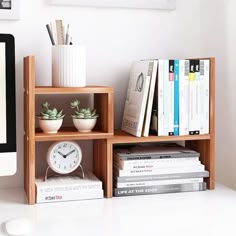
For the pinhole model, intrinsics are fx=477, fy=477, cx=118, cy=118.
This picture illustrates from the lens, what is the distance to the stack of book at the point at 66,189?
1.42 m

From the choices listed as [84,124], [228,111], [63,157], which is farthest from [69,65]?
[228,111]

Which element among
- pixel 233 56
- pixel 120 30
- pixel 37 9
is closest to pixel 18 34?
pixel 37 9

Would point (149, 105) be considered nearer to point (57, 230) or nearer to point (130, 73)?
point (130, 73)

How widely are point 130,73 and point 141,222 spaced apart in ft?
1.99

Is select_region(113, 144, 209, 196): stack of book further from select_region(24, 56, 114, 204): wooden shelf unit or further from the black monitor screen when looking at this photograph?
the black monitor screen

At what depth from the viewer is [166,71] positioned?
1.49 metres

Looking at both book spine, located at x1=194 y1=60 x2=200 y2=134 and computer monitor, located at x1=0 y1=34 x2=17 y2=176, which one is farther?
book spine, located at x1=194 y1=60 x2=200 y2=134

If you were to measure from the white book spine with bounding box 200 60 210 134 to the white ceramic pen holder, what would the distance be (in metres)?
0.39

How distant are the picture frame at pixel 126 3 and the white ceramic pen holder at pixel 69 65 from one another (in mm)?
223

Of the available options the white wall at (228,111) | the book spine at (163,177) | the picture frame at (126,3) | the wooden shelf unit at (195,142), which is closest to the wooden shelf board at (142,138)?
the wooden shelf unit at (195,142)

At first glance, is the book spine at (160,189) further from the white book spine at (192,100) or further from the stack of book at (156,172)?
the white book spine at (192,100)

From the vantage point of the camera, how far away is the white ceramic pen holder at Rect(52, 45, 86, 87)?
144 centimetres

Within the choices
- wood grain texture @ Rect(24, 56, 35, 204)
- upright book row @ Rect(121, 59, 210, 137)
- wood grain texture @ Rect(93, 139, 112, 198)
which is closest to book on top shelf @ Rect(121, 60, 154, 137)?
upright book row @ Rect(121, 59, 210, 137)

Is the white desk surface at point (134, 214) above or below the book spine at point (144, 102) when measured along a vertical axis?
below
